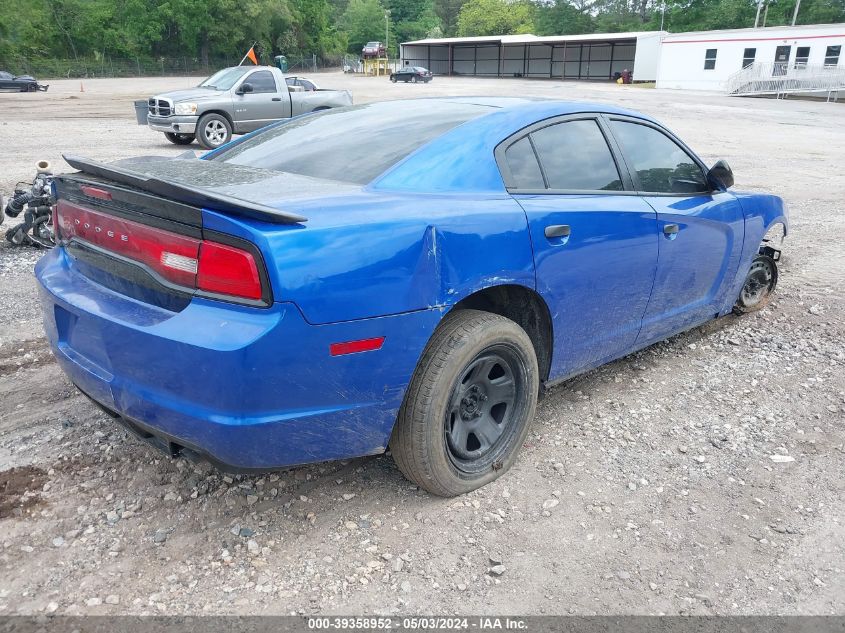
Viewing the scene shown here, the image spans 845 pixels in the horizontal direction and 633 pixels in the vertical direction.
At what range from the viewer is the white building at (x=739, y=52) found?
124ft

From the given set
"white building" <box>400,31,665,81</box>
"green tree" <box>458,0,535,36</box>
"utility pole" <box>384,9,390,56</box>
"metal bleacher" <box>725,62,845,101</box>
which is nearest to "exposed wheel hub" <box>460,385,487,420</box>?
"metal bleacher" <box>725,62,845,101</box>

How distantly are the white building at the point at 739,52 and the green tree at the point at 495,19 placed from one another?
4639 centimetres

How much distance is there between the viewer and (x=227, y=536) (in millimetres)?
2631

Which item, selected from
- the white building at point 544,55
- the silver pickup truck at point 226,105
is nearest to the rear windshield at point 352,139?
the silver pickup truck at point 226,105

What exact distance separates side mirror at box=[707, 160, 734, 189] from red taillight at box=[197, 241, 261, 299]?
9.96ft

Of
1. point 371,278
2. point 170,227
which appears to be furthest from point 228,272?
point 371,278

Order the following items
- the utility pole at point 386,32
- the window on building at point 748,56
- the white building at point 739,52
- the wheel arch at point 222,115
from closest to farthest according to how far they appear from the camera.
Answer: the wheel arch at point 222,115 < the white building at point 739,52 < the window on building at point 748,56 < the utility pole at point 386,32

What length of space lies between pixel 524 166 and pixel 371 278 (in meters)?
1.16

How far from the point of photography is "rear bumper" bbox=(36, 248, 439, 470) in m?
2.17

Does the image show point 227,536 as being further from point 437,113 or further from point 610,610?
point 437,113

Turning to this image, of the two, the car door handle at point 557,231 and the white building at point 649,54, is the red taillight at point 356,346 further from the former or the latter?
the white building at point 649,54

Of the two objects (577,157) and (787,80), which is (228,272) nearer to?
→ (577,157)

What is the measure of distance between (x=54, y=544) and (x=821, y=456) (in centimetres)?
347

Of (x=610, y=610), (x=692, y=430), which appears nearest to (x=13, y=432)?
(x=610, y=610)
